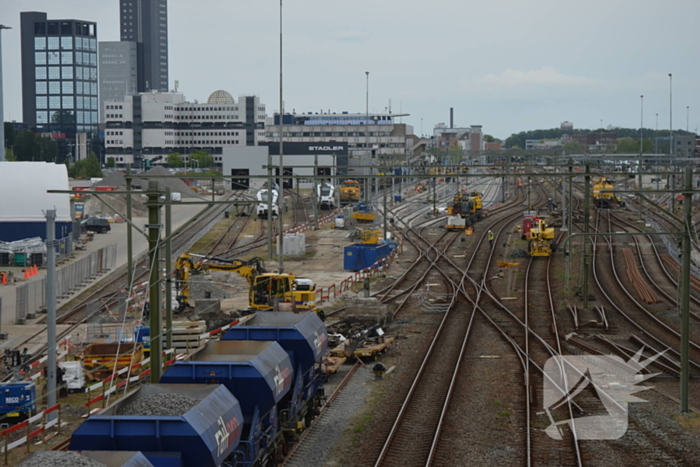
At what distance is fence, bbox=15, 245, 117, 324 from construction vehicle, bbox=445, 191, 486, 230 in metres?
24.6

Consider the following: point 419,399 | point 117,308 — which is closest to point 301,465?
point 419,399

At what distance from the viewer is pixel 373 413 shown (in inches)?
766

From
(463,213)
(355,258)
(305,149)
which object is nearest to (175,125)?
(305,149)

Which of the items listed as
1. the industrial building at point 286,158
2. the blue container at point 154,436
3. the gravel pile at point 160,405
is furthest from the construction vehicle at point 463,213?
the blue container at point 154,436

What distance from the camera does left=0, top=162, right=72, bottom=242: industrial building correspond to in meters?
55.5

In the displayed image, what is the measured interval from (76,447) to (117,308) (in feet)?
68.1

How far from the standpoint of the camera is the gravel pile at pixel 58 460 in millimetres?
9820

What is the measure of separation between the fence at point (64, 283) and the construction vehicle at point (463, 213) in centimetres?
2462

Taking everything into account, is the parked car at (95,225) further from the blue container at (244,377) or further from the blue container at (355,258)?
the blue container at (244,377)

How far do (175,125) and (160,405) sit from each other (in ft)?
518

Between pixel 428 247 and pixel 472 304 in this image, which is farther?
pixel 428 247

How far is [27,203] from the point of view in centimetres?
5628

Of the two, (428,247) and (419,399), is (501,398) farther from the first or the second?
(428,247)

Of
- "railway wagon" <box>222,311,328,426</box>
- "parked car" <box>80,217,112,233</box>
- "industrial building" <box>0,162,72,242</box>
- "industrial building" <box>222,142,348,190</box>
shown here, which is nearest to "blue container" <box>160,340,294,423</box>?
"railway wagon" <box>222,311,328,426</box>
